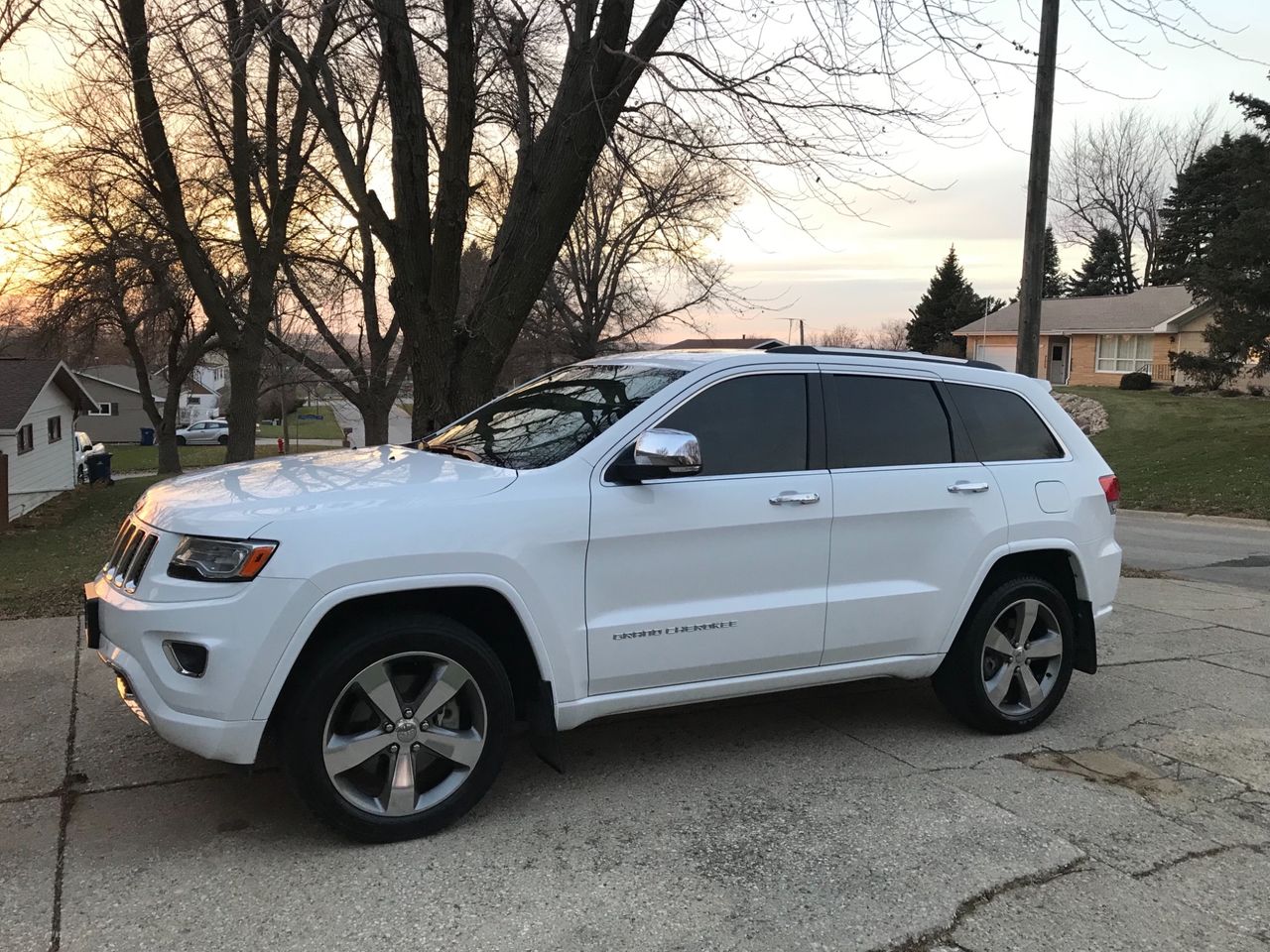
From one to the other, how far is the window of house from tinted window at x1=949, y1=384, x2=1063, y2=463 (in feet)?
138

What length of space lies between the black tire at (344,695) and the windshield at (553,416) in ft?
2.46

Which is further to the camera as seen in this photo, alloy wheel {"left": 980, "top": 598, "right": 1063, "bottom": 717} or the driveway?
the driveway

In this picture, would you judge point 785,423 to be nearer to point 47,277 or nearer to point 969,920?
point 969,920

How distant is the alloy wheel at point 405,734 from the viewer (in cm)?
339

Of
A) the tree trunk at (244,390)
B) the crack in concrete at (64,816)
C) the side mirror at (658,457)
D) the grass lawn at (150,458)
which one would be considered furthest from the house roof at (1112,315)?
the crack in concrete at (64,816)

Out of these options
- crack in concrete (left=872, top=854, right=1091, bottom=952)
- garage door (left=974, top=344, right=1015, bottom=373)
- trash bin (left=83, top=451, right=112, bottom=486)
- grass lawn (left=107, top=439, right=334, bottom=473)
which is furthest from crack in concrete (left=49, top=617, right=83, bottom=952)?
garage door (left=974, top=344, right=1015, bottom=373)

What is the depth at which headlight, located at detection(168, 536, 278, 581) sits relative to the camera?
127 inches

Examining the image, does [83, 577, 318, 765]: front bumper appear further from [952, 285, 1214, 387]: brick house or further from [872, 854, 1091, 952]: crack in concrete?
[952, 285, 1214, 387]: brick house

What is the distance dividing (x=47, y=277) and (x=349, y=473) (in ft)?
69.7

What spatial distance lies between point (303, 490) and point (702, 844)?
1.97 m

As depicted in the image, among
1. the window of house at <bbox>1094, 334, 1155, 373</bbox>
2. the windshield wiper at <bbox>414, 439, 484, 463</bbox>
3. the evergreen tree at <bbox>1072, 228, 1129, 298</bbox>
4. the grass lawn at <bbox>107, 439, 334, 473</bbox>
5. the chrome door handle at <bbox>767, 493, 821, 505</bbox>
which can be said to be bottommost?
the grass lawn at <bbox>107, 439, 334, 473</bbox>

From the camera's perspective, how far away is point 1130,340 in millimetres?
42969

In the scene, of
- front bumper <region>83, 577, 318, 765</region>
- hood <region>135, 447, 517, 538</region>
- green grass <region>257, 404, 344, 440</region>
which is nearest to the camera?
front bumper <region>83, 577, 318, 765</region>

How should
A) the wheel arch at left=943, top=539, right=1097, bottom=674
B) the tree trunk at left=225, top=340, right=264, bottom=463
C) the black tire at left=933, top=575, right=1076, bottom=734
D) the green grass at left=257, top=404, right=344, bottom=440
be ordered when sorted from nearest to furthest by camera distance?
the black tire at left=933, top=575, right=1076, bottom=734, the wheel arch at left=943, top=539, right=1097, bottom=674, the tree trunk at left=225, top=340, right=264, bottom=463, the green grass at left=257, top=404, right=344, bottom=440
